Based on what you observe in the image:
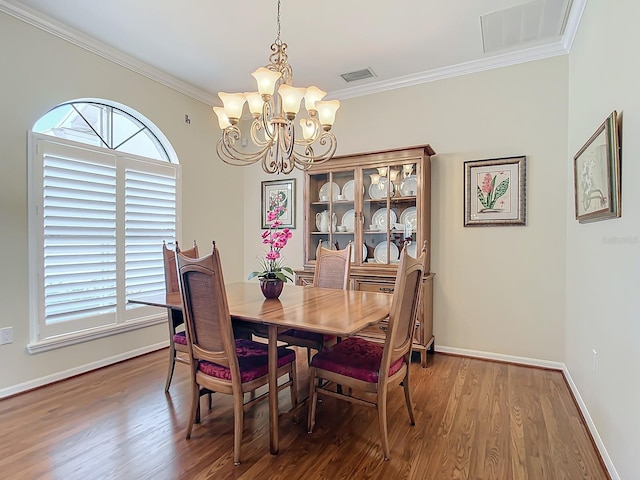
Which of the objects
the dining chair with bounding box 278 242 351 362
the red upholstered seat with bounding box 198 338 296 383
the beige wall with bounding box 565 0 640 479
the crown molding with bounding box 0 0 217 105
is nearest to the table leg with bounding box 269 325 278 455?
the red upholstered seat with bounding box 198 338 296 383

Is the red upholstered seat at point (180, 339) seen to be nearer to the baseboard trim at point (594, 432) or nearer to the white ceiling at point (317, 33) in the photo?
the white ceiling at point (317, 33)

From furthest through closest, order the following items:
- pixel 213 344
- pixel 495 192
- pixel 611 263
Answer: pixel 495 192
pixel 213 344
pixel 611 263

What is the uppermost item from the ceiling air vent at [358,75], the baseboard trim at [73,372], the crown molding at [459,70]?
the ceiling air vent at [358,75]

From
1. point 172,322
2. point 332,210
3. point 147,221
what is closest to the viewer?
point 172,322

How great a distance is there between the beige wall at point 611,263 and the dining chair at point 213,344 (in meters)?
1.72

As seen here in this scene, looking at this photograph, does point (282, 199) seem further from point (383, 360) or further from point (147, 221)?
point (383, 360)

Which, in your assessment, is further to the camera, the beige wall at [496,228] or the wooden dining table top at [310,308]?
the beige wall at [496,228]

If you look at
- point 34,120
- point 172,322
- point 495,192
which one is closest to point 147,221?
point 34,120

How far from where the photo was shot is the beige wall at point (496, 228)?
10.5ft

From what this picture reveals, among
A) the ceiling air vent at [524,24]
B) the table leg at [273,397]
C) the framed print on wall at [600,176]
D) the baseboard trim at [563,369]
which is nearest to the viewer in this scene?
the framed print on wall at [600,176]

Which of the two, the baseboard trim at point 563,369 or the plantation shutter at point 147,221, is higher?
the plantation shutter at point 147,221

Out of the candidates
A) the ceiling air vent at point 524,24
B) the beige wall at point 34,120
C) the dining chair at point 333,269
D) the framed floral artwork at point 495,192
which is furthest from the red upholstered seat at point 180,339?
the ceiling air vent at point 524,24

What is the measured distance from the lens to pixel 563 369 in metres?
3.13

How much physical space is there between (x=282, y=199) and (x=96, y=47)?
2.41 metres
